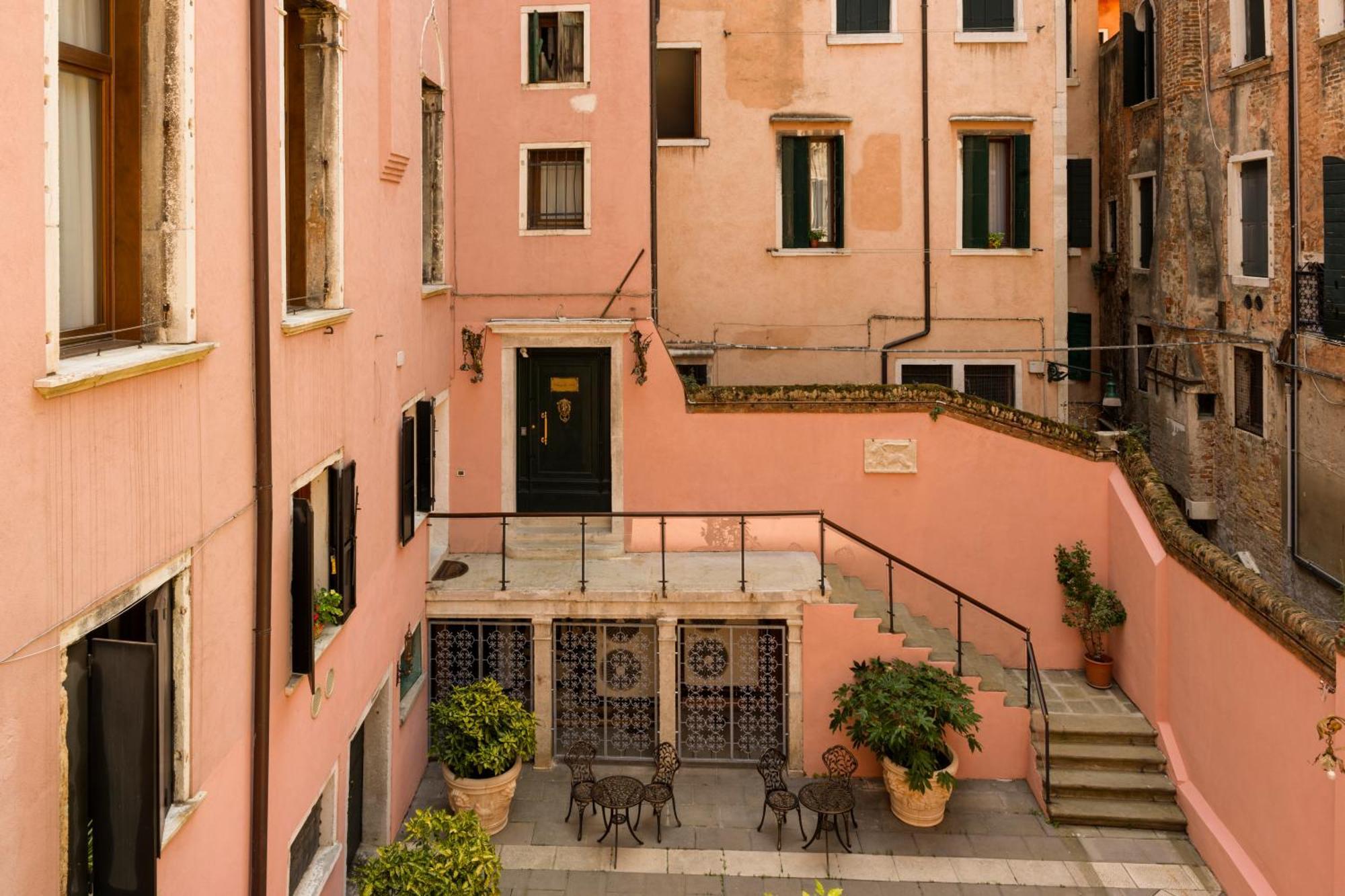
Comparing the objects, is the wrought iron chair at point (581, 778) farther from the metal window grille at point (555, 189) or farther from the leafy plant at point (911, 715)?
the metal window grille at point (555, 189)

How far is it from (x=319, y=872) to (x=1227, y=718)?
323 inches

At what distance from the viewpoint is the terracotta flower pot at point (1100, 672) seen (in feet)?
45.4

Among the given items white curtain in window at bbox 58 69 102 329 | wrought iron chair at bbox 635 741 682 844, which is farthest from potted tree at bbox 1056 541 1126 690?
white curtain in window at bbox 58 69 102 329

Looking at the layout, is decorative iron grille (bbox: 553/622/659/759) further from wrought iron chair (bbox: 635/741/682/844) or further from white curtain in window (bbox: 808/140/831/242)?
white curtain in window (bbox: 808/140/831/242)

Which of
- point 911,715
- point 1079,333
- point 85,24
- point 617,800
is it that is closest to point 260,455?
point 85,24

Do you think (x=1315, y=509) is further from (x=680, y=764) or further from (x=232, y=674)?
(x=232, y=674)

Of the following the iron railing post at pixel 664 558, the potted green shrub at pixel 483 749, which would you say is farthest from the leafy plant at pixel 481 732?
the iron railing post at pixel 664 558

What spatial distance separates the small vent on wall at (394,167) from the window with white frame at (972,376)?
9039mm

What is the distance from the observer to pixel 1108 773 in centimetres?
1229

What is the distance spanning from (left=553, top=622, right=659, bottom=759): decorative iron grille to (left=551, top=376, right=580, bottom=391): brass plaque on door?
129 inches

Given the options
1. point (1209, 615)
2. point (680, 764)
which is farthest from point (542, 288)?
point (1209, 615)

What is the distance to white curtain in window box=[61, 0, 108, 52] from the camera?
209 inches

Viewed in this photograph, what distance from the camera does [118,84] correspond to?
5.79 m

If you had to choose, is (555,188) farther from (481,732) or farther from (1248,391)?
(1248,391)
